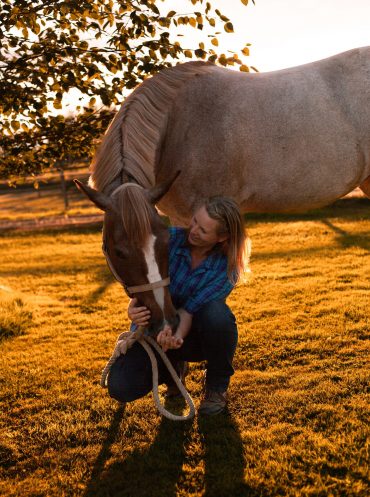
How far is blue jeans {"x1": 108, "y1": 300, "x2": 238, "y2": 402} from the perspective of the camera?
2.64m

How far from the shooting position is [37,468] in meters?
2.44

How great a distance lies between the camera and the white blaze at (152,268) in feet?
7.49

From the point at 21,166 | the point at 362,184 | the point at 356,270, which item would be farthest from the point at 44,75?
the point at 356,270

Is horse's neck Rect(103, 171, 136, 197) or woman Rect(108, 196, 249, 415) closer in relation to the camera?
horse's neck Rect(103, 171, 136, 197)

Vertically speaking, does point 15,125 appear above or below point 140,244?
above

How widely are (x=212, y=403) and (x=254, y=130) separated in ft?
5.67

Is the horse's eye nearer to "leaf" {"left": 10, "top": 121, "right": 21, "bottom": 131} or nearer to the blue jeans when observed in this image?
the blue jeans

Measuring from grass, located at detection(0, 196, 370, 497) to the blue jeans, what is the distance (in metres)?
0.29

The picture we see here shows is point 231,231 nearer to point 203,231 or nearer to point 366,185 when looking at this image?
point 203,231

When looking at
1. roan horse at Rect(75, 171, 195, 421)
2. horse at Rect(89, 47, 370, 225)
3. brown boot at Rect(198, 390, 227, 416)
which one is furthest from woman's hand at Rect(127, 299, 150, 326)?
horse at Rect(89, 47, 370, 225)

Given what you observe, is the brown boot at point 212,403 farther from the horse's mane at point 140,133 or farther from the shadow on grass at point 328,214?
the shadow on grass at point 328,214

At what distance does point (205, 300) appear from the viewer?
2699 millimetres

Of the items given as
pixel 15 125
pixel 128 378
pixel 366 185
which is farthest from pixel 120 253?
pixel 366 185

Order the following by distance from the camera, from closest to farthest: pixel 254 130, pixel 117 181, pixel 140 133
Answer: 1. pixel 117 181
2. pixel 140 133
3. pixel 254 130
